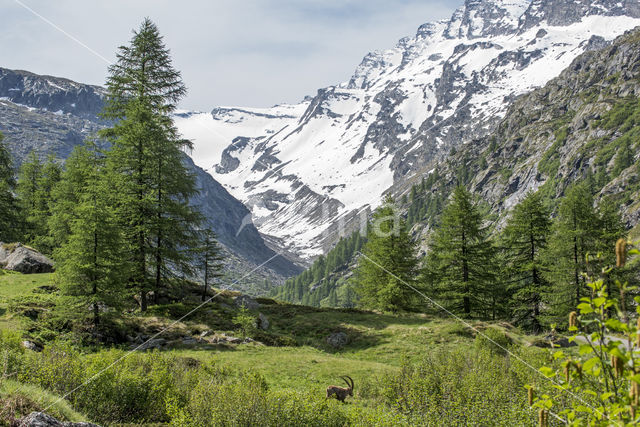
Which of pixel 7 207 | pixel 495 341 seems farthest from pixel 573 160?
pixel 7 207

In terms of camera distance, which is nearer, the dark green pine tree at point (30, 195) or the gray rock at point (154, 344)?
the gray rock at point (154, 344)

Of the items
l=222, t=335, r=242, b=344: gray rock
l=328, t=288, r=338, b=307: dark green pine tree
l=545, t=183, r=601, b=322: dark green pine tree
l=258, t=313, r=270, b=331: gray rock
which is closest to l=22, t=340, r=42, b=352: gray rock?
l=222, t=335, r=242, b=344: gray rock

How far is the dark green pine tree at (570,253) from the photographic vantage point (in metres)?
30.1

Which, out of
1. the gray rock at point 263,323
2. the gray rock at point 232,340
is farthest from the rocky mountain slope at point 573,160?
the gray rock at point 232,340

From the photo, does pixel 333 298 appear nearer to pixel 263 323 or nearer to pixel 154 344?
pixel 263 323

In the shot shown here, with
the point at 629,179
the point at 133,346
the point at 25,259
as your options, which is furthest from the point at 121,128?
the point at 629,179

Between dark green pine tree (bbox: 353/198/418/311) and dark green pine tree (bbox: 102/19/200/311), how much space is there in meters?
15.4

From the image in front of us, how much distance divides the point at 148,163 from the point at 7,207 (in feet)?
62.5

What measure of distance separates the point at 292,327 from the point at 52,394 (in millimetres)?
21241

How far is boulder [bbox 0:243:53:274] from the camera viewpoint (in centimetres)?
2562

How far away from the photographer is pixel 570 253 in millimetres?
30766

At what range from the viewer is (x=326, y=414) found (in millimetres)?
9094

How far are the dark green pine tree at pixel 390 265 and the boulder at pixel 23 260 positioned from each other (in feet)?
76.4

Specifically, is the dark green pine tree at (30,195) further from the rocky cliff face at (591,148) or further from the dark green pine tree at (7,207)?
the rocky cliff face at (591,148)
